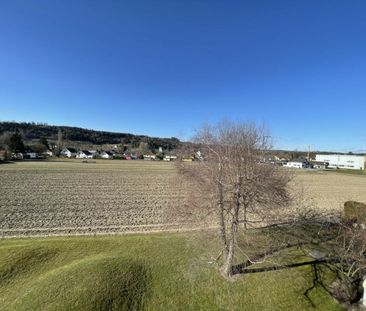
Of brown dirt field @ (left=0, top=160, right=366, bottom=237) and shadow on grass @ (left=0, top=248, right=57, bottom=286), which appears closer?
shadow on grass @ (left=0, top=248, right=57, bottom=286)

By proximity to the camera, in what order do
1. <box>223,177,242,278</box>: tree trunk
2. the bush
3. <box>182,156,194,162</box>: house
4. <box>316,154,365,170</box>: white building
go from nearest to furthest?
<box>223,177,242,278</box>: tree trunk
the bush
<box>182,156,194,162</box>: house
<box>316,154,365,170</box>: white building

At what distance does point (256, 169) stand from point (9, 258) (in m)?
10.1

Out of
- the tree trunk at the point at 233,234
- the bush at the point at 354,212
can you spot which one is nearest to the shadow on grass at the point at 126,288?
the tree trunk at the point at 233,234

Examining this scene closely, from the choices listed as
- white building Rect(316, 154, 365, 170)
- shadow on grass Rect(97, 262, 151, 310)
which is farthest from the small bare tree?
white building Rect(316, 154, 365, 170)

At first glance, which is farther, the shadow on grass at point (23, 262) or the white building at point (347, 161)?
the white building at point (347, 161)

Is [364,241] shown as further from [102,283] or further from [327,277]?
[102,283]

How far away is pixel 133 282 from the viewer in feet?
25.9

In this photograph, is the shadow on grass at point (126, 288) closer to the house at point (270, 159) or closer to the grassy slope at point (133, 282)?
the grassy slope at point (133, 282)

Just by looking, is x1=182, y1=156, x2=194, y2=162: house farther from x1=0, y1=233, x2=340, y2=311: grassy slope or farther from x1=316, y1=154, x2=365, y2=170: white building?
x1=316, y1=154, x2=365, y2=170: white building

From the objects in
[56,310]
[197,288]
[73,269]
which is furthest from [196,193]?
[56,310]

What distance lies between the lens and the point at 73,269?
8.05m

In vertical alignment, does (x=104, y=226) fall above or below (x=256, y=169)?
below

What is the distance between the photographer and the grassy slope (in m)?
6.98

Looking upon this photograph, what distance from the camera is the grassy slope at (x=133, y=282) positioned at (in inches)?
275
